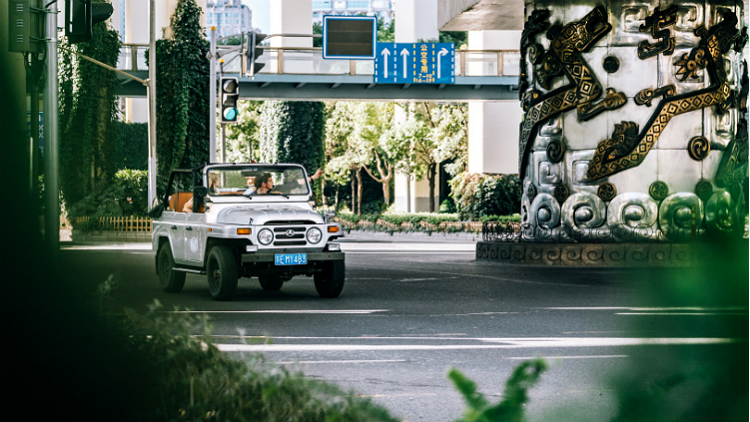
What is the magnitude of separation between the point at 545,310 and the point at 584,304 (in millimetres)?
855

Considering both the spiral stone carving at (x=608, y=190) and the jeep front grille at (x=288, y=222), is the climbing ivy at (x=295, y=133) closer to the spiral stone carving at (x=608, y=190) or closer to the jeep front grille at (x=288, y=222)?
the spiral stone carving at (x=608, y=190)

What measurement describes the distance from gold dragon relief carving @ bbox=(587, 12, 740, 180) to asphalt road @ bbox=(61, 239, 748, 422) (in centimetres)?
232

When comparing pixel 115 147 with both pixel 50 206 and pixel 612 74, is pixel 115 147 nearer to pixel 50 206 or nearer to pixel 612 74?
pixel 612 74

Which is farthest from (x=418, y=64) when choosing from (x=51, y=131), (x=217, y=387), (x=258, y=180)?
(x=217, y=387)

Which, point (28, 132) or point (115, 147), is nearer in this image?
point (28, 132)

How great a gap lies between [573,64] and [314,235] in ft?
28.1

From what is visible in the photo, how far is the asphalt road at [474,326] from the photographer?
77.2 inches

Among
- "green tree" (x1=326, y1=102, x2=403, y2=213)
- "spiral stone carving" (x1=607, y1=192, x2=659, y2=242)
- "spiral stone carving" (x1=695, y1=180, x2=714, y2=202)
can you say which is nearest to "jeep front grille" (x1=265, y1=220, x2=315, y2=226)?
"spiral stone carving" (x1=607, y1=192, x2=659, y2=242)

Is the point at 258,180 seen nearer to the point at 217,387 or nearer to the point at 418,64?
the point at 217,387

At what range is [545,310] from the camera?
36.4 feet

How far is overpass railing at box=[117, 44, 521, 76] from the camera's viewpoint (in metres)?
31.6

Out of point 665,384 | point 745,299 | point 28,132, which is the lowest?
point 665,384

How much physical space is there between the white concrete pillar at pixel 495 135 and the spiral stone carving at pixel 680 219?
1476 inches

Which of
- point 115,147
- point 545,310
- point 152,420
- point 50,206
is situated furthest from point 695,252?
point 115,147
